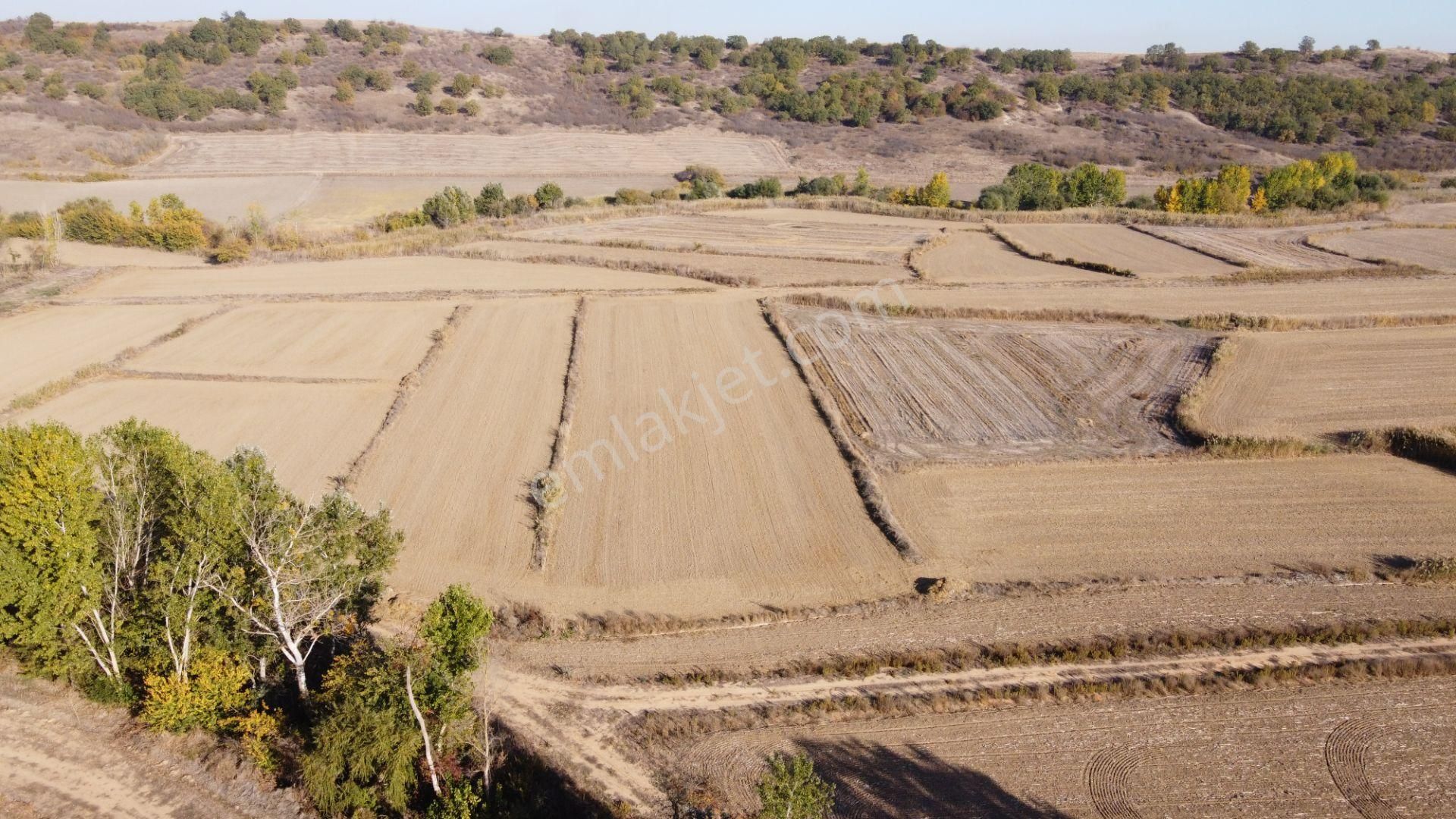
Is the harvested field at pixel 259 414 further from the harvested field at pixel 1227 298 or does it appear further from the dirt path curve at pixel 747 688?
the harvested field at pixel 1227 298

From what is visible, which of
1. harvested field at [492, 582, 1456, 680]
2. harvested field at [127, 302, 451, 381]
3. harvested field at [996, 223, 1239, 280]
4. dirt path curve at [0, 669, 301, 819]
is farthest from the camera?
harvested field at [996, 223, 1239, 280]

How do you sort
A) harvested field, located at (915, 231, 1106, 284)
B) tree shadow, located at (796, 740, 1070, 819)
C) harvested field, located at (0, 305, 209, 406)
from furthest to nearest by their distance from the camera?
1. harvested field, located at (915, 231, 1106, 284)
2. harvested field, located at (0, 305, 209, 406)
3. tree shadow, located at (796, 740, 1070, 819)

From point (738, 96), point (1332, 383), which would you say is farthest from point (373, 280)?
point (738, 96)

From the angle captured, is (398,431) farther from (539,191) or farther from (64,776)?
(539,191)

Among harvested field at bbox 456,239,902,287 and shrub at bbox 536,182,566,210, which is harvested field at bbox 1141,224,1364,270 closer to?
harvested field at bbox 456,239,902,287

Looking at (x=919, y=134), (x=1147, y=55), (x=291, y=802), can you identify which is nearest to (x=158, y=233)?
(x=291, y=802)

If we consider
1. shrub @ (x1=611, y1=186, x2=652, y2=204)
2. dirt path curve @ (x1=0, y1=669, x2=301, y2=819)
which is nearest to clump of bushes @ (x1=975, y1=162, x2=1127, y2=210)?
shrub @ (x1=611, y1=186, x2=652, y2=204)
